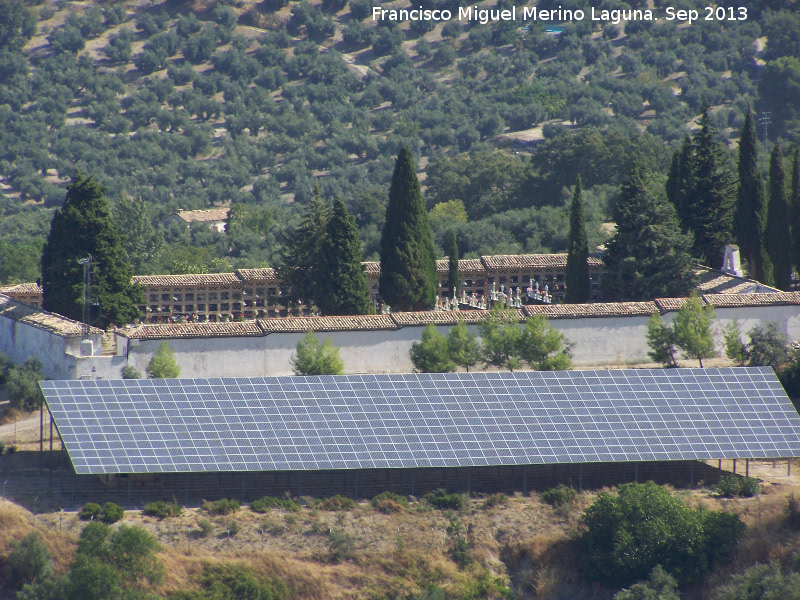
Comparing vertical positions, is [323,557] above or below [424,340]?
below

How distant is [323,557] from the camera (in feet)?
138

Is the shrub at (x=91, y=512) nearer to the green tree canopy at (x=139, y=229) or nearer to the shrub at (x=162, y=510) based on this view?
the shrub at (x=162, y=510)

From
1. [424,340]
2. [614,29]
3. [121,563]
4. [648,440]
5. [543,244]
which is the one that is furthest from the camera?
[614,29]

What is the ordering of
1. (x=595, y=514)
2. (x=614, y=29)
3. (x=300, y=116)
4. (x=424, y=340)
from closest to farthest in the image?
(x=595, y=514) < (x=424, y=340) < (x=300, y=116) < (x=614, y=29)

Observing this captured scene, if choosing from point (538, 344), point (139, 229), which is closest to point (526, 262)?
point (538, 344)

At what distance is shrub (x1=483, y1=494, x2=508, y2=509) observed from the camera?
146 ft

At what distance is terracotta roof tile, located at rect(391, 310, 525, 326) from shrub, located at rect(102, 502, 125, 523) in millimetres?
15559

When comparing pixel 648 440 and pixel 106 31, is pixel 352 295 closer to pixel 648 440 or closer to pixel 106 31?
pixel 648 440

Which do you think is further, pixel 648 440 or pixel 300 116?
pixel 300 116

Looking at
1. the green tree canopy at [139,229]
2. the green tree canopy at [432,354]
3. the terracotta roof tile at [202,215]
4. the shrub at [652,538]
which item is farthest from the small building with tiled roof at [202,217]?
the shrub at [652,538]

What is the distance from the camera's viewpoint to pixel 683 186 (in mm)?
Answer: 64688

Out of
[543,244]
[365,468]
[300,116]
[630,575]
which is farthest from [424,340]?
[300,116]

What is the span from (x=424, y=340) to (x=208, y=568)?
592 inches

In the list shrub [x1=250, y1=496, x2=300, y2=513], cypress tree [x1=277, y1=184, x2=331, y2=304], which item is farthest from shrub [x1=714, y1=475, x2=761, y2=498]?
cypress tree [x1=277, y1=184, x2=331, y2=304]
